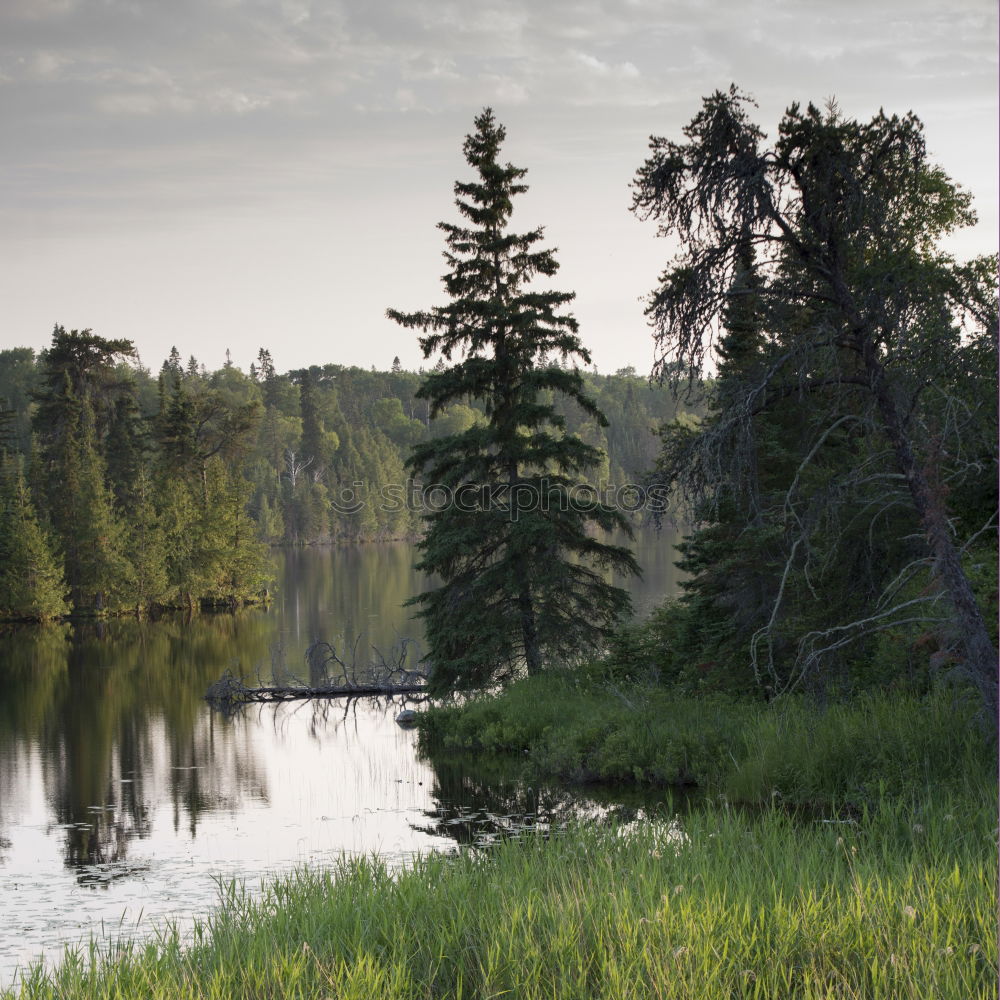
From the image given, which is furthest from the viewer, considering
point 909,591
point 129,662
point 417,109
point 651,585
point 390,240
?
point 651,585

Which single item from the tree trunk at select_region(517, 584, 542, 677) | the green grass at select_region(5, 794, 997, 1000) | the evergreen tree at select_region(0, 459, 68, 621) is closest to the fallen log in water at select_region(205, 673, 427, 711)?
the tree trunk at select_region(517, 584, 542, 677)

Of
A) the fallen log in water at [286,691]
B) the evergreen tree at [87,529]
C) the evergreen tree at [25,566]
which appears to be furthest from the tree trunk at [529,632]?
the evergreen tree at [87,529]

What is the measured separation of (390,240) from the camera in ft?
114

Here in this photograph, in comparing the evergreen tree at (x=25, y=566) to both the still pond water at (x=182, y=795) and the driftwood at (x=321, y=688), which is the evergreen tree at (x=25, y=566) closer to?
the still pond water at (x=182, y=795)

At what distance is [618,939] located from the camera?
625cm

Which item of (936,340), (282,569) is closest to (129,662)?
(936,340)

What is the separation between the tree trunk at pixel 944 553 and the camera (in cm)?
982

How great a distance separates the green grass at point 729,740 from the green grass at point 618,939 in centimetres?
410

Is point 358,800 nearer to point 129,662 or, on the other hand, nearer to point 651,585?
point 129,662

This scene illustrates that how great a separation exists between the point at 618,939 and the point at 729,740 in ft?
37.0

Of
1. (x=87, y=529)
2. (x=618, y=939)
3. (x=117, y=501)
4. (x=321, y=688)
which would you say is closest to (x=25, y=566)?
(x=87, y=529)

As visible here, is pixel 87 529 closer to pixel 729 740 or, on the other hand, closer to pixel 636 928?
pixel 729 740

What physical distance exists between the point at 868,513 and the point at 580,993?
8816mm

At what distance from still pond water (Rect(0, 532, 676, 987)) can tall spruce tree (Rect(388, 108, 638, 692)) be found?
3221mm
